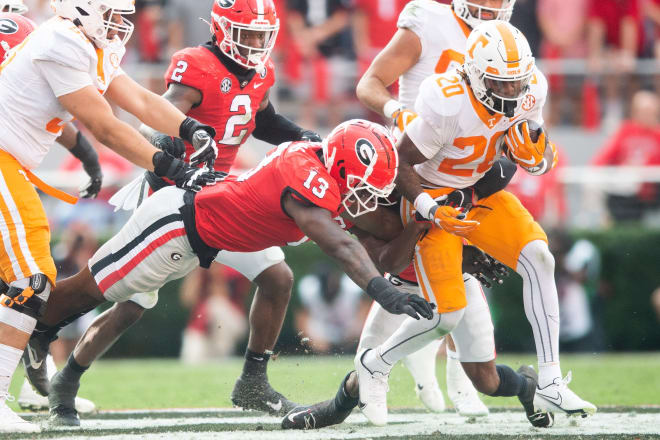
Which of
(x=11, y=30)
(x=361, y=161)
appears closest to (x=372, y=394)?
(x=361, y=161)

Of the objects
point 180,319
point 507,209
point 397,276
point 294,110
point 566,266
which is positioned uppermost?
point 507,209

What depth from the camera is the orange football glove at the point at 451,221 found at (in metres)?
5.04

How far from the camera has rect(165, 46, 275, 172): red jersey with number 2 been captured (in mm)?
5910

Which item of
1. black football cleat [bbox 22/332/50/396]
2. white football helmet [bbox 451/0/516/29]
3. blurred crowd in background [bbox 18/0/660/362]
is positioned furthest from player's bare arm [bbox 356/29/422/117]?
blurred crowd in background [bbox 18/0/660/362]

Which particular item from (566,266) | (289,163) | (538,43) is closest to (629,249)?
(566,266)

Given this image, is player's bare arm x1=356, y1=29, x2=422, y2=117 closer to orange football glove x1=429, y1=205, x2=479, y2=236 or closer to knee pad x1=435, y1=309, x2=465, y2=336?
orange football glove x1=429, y1=205, x2=479, y2=236

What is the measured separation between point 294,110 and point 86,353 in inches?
232

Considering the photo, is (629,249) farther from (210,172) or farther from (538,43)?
(210,172)

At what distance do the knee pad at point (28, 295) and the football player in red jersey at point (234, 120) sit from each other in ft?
2.30

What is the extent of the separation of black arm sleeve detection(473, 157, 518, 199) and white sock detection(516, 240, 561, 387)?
1.18ft

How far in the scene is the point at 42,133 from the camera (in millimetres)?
5332

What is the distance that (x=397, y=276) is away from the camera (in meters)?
5.74

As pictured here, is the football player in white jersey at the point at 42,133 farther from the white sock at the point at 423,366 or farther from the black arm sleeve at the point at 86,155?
the white sock at the point at 423,366

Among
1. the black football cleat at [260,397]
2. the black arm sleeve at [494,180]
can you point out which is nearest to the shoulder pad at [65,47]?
the black football cleat at [260,397]
